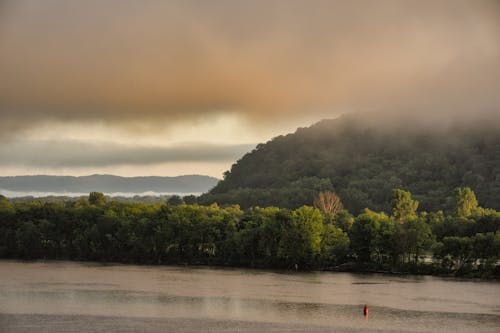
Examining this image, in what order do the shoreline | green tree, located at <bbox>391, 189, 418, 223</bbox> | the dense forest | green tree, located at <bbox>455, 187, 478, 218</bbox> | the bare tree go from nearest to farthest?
1. the shoreline
2. the dense forest
3. green tree, located at <bbox>455, 187, 478, 218</bbox>
4. green tree, located at <bbox>391, 189, 418, 223</bbox>
5. the bare tree

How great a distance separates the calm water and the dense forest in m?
7.29

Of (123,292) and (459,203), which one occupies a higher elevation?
(459,203)

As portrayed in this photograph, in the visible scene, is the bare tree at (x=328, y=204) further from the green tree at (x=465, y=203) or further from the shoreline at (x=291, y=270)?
the shoreline at (x=291, y=270)

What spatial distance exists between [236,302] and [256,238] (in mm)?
42671

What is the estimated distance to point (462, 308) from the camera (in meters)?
71.1

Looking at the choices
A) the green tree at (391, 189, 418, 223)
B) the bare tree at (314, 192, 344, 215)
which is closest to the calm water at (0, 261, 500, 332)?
the green tree at (391, 189, 418, 223)

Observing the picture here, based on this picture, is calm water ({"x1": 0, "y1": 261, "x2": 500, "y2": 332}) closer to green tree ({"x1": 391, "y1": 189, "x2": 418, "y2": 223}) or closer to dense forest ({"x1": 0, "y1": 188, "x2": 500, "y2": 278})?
dense forest ({"x1": 0, "y1": 188, "x2": 500, "y2": 278})

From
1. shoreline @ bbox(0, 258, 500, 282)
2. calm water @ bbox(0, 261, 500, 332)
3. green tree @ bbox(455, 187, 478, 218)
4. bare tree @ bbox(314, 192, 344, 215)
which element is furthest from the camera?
bare tree @ bbox(314, 192, 344, 215)

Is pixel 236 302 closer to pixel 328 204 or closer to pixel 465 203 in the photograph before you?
pixel 465 203

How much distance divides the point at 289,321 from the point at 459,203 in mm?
89173

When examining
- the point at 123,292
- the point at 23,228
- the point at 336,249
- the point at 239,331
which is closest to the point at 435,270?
the point at 336,249

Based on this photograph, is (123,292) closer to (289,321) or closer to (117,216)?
(289,321)

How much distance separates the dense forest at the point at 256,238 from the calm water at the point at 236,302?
7289mm

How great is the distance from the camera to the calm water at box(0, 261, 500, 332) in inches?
2389
